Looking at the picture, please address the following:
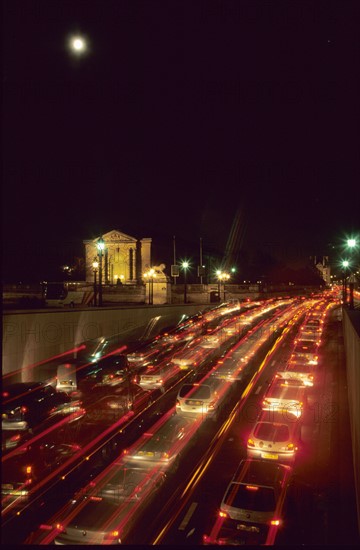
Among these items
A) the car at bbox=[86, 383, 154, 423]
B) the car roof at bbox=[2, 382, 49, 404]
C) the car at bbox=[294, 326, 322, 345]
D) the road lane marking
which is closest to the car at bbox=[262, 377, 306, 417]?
the car at bbox=[86, 383, 154, 423]

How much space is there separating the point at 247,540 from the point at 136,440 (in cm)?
533

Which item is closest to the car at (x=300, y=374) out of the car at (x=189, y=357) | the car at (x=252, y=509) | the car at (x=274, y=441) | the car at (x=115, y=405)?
the car at (x=189, y=357)

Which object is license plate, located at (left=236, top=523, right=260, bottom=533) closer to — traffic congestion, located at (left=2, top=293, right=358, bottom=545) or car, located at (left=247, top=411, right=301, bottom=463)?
traffic congestion, located at (left=2, top=293, right=358, bottom=545)

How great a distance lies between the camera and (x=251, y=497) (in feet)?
28.8

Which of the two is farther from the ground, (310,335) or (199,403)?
(310,335)

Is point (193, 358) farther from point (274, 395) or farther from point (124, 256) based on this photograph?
point (124, 256)

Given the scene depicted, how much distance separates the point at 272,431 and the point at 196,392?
382 centimetres

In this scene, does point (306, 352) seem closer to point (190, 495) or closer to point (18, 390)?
point (18, 390)

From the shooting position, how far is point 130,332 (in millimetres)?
28297

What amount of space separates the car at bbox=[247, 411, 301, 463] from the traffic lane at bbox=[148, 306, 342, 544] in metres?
0.38

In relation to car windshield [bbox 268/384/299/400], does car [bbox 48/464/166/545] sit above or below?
below

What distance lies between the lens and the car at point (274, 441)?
38.4 feet

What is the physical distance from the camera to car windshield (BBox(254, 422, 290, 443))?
11969 mm

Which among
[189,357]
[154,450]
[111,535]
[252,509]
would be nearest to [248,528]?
[252,509]
